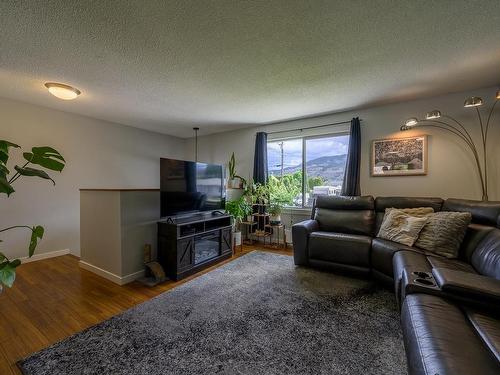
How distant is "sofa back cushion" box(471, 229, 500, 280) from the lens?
1.72 metres

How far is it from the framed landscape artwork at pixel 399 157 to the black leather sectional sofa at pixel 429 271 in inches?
21.9

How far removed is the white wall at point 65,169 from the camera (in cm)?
327

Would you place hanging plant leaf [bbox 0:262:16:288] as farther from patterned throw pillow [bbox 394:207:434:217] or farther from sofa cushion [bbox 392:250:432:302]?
patterned throw pillow [bbox 394:207:434:217]

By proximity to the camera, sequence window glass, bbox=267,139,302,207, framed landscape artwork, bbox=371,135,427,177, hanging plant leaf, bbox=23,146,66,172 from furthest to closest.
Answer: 1. window glass, bbox=267,139,302,207
2. framed landscape artwork, bbox=371,135,427,177
3. hanging plant leaf, bbox=23,146,66,172

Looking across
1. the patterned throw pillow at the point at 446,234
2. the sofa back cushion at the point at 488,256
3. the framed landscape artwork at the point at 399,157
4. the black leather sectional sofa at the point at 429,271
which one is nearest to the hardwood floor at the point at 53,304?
the black leather sectional sofa at the point at 429,271

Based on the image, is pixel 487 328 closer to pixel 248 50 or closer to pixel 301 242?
pixel 301 242

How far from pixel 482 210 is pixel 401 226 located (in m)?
0.74

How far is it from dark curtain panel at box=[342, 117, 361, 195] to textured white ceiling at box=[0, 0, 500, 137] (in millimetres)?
465

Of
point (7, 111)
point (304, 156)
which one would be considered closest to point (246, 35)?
point (304, 156)

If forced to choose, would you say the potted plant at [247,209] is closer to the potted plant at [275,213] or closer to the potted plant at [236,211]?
the potted plant at [236,211]

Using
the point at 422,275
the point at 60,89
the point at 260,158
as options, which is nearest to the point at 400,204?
the point at 422,275

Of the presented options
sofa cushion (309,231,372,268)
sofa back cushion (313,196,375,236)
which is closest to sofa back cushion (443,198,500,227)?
sofa back cushion (313,196,375,236)

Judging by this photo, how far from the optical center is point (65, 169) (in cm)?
375

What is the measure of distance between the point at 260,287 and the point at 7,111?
430 centimetres
